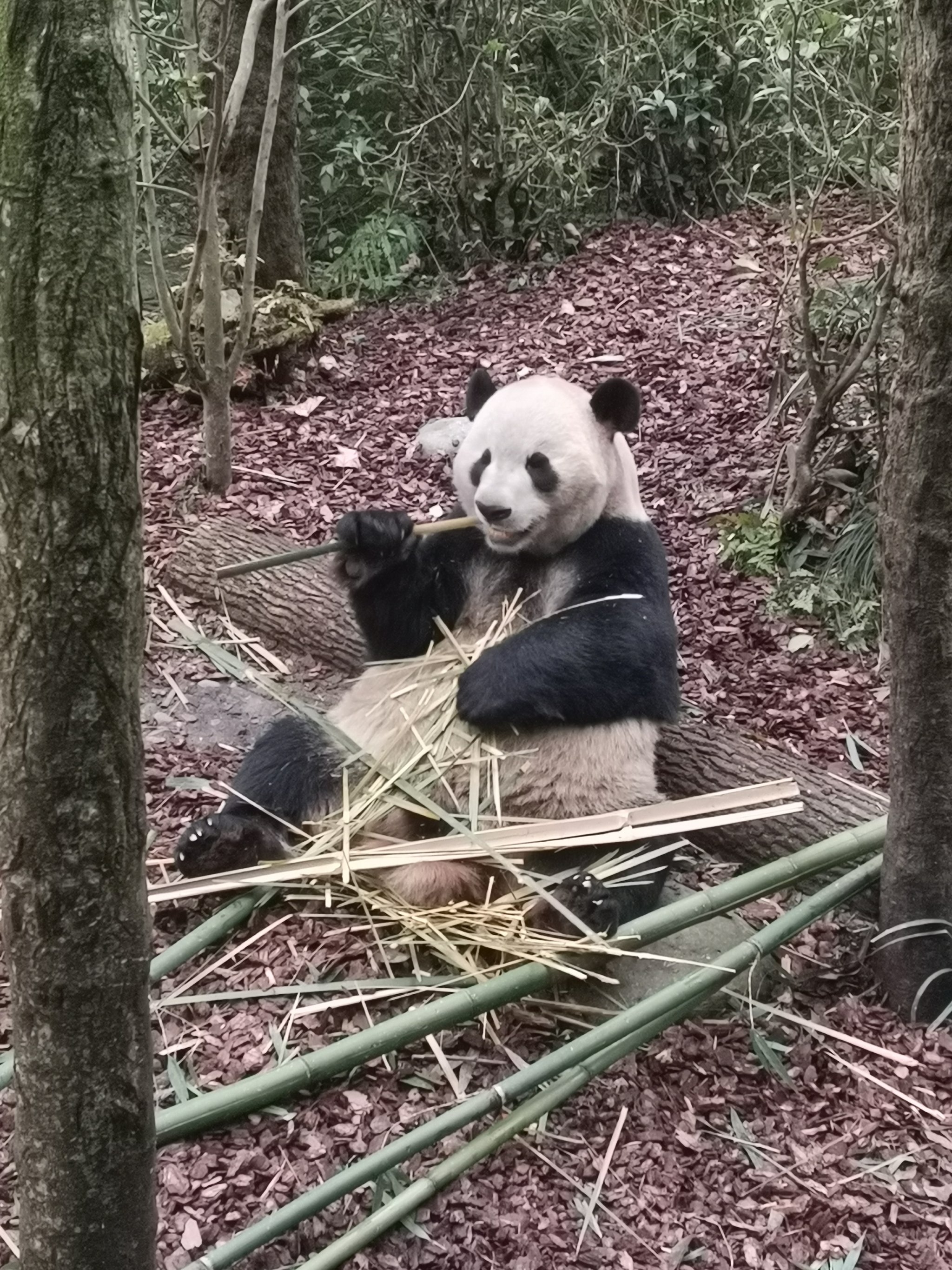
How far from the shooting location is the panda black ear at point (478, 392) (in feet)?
14.9

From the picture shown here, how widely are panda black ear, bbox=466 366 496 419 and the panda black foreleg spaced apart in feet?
4.48

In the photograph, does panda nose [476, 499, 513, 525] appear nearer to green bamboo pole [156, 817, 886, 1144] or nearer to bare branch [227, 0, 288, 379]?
green bamboo pole [156, 817, 886, 1144]

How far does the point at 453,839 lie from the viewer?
3.79 m

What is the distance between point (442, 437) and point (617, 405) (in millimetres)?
2689

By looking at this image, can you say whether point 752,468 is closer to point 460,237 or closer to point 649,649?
point 649,649

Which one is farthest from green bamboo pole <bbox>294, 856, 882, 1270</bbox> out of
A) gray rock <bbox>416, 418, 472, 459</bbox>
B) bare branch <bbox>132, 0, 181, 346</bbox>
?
bare branch <bbox>132, 0, 181, 346</bbox>

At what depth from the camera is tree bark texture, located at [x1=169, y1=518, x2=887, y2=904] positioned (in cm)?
420

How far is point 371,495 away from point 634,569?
8.77 feet

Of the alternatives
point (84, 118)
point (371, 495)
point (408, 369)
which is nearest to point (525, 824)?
point (84, 118)

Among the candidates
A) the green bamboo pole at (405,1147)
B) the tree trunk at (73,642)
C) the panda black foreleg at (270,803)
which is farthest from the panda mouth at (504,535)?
the tree trunk at (73,642)

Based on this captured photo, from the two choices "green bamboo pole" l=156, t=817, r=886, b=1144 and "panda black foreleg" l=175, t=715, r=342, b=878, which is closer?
"green bamboo pole" l=156, t=817, r=886, b=1144

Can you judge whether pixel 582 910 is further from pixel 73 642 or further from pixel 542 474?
pixel 73 642

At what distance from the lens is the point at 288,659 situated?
540cm

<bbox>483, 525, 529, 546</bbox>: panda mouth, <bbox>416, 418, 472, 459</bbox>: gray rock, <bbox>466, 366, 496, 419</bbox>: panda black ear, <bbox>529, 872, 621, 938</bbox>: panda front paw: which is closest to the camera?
<bbox>529, 872, 621, 938</bbox>: panda front paw
